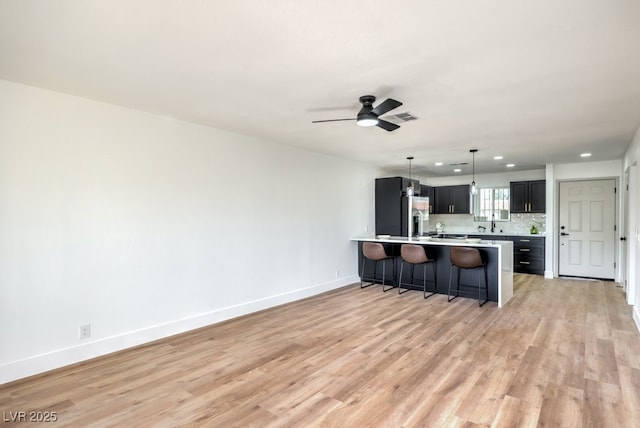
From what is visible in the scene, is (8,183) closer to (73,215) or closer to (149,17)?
(73,215)

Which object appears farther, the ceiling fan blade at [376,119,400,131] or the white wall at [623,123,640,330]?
the white wall at [623,123,640,330]

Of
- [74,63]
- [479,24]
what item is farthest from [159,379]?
[479,24]

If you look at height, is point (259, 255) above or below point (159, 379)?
above

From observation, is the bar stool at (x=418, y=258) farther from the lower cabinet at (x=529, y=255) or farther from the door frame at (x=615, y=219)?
the door frame at (x=615, y=219)

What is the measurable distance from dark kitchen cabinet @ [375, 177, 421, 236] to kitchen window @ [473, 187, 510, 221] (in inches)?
95.9

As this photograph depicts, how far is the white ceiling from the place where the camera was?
1.87m

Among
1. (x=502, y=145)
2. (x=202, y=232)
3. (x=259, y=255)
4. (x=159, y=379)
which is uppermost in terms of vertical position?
(x=502, y=145)

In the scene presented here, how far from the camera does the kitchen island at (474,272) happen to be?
5.17 m

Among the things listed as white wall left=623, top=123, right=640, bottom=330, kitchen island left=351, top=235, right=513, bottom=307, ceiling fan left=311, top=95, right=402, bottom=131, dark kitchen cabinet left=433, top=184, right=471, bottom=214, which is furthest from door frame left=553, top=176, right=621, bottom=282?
ceiling fan left=311, top=95, right=402, bottom=131

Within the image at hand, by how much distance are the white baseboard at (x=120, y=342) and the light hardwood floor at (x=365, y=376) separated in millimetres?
99

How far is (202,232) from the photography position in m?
4.24

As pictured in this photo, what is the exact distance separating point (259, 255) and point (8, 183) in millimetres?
2826

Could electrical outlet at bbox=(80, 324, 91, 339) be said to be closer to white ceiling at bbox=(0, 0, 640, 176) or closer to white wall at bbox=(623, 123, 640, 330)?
white ceiling at bbox=(0, 0, 640, 176)

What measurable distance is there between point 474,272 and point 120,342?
4.96m
